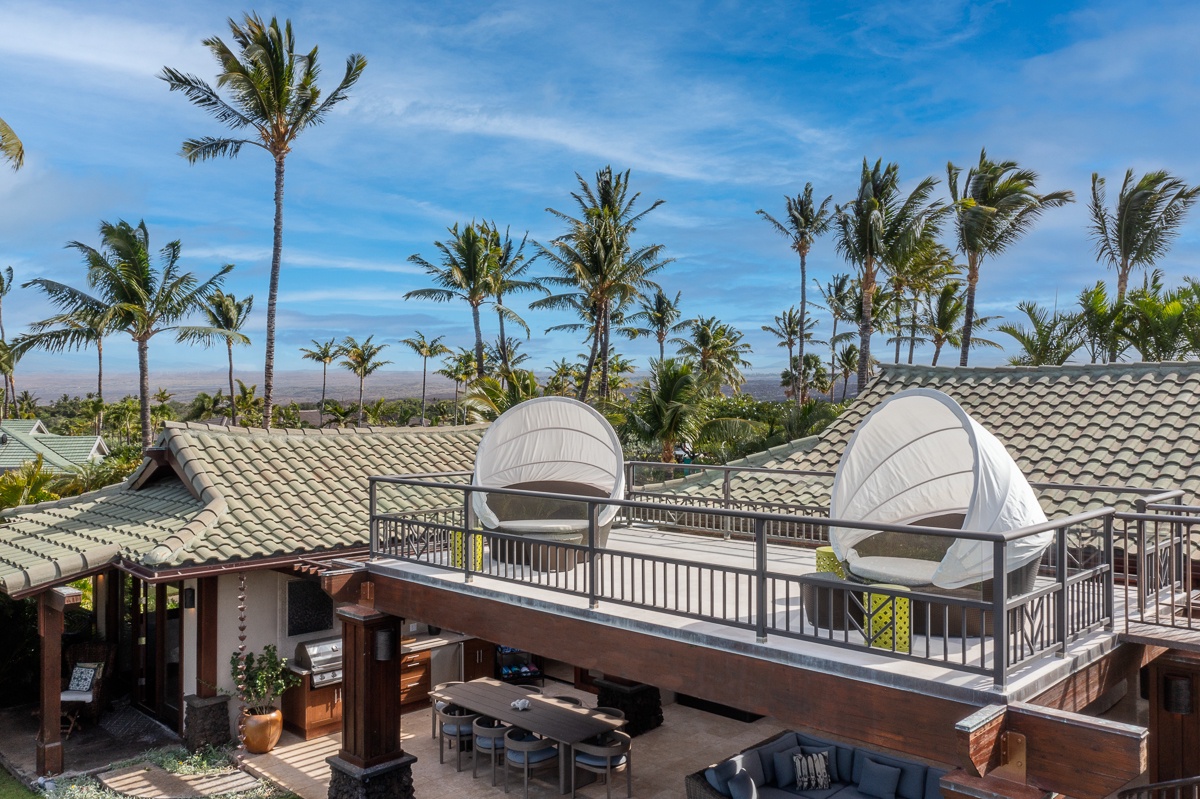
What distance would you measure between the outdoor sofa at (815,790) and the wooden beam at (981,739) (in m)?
4.53

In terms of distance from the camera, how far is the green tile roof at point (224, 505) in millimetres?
10164

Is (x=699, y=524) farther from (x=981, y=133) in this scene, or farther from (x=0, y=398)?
(x=0, y=398)

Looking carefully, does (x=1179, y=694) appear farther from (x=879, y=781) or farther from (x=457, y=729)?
(x=457, y=729)

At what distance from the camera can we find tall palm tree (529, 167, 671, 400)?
29.6 meters

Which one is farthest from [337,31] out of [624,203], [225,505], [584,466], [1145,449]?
[1145,449]

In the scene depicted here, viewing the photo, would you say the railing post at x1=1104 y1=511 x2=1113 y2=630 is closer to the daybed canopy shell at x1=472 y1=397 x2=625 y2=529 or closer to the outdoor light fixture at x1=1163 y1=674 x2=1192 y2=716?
the outdoor light fixture at x1=1163 y1=674 x2=1192 y2=716

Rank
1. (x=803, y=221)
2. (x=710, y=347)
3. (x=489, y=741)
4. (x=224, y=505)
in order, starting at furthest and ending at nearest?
1. (x=710, y=347)
2. (x=803, y=221)
3. (x=224, y=505)
4. (x=489, y=741)

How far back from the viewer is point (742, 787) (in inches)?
334

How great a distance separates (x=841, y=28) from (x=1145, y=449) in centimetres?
1084

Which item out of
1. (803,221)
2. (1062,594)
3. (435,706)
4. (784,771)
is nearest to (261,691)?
(435,706)

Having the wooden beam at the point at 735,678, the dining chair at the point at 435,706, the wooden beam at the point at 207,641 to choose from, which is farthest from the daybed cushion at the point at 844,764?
the wooden beam at the point at 207,641

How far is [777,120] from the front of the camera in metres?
21.3

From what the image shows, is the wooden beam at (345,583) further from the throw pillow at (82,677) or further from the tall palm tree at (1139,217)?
the tall palm tree at (1139,217)

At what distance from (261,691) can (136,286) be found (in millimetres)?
17699
